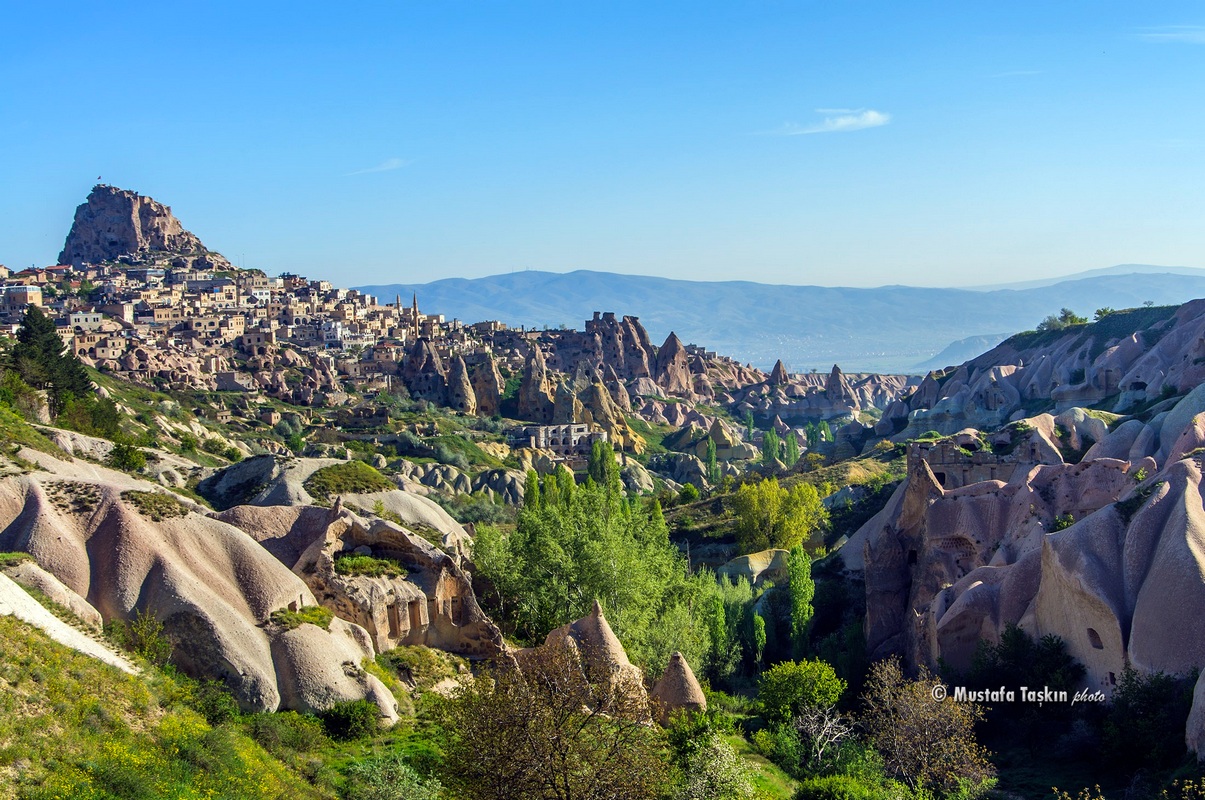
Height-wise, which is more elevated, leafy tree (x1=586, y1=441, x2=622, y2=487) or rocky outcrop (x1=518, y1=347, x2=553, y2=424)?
rocky outcrop (x1=518, y1=347, x2=553, y2=424)

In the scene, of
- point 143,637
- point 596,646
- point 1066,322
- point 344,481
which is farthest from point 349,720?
point 1066,322

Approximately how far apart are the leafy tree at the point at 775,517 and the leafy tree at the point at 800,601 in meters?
18.6

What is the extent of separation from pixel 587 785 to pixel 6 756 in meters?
9.09

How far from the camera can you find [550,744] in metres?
20.4

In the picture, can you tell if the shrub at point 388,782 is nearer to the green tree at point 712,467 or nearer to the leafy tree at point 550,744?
the leafy tree at point 550,744

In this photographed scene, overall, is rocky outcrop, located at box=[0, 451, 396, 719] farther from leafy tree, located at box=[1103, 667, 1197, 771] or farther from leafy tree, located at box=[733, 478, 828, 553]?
leafy tree, located at box=[733, 478, 828, 553]

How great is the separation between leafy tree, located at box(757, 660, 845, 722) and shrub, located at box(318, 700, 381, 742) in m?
12.8

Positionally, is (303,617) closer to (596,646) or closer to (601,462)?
(596,646)

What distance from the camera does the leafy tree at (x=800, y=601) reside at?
→ 44.6 m

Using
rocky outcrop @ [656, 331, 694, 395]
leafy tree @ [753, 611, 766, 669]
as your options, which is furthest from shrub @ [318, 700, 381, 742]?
rocky outcrop @ [656, 331, 694, 395]

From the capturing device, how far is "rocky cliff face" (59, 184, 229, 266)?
623ft

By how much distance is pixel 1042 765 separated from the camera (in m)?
29.5

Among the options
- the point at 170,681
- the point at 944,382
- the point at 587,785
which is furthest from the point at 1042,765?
the point at 944,382

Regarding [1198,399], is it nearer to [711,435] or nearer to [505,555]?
[505,555]
